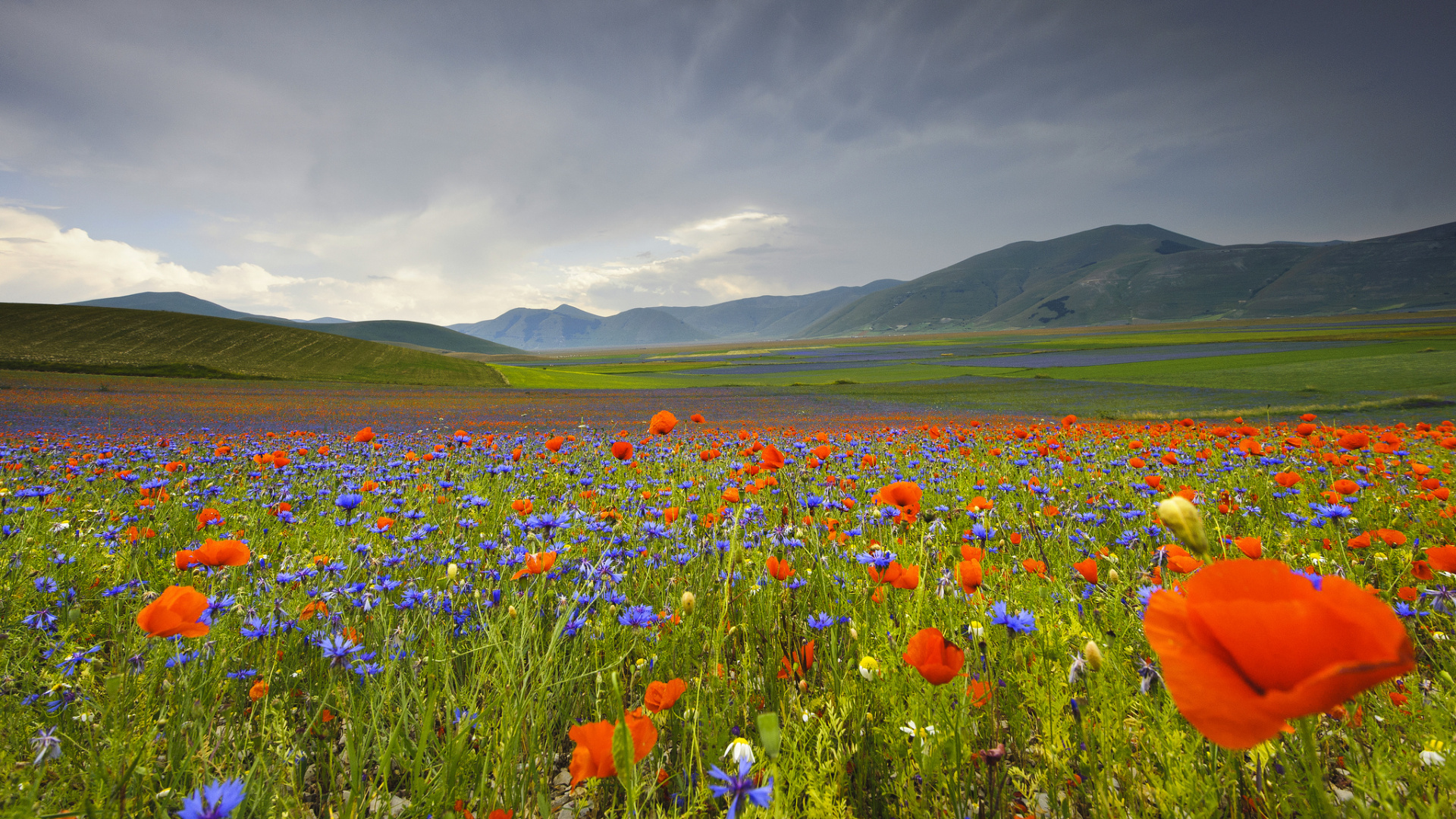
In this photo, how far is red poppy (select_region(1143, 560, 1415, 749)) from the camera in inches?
23.5

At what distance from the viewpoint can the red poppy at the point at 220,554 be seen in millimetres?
→ 2012

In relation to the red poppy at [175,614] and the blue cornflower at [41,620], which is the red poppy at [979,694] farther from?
the blue cornflower at [41,620]

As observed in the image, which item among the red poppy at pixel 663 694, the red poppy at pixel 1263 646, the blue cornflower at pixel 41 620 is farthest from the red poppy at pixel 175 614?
the red poppy at pixel 1263 646

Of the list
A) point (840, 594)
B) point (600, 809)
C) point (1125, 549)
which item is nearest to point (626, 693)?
point (600, 809)

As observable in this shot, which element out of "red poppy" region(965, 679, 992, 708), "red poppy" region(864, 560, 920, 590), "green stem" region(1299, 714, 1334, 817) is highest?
"green stem" region(1299, 714, 1334, 817)

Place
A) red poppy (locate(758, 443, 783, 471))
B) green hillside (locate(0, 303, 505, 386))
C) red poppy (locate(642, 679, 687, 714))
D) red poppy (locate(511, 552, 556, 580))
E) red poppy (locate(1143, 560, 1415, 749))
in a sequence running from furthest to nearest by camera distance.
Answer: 1. green hillside (locate(0, 303, 505, 386))
2. red poppy (locate(758, 443, 783, 471))
3. red poppy (locate(511, 552, 556, 580))
4. red poppy (locate(642, 679, 687, 714))
5. red poppy (locate(1143, 560, 1415, 749))

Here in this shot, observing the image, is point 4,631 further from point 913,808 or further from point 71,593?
point 913,808

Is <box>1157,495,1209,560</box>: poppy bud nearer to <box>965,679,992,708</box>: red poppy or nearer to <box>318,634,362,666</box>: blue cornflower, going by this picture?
<box>965,679,992,708</box>: red poppy

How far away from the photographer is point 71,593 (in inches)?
110

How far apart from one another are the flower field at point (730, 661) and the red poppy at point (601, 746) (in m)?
0.01

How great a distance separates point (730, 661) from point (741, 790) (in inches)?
61.2

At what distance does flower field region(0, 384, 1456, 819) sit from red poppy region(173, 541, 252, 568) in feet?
0.05

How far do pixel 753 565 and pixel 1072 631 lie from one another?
1694mm

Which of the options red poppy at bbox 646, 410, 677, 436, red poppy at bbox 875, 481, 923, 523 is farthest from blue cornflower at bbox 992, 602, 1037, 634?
red poppy at bbox 646, 410, 677, 436
